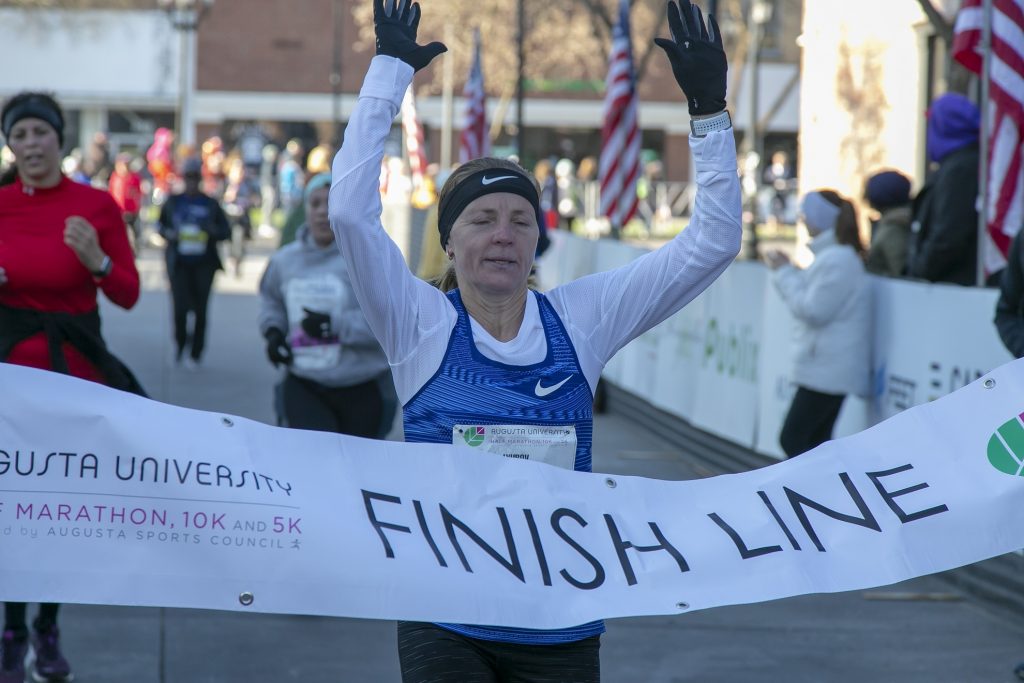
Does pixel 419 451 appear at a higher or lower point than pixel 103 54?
lower

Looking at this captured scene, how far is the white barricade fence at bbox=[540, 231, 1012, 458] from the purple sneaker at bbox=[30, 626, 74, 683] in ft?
13.5

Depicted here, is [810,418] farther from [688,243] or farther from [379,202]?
[379,202]

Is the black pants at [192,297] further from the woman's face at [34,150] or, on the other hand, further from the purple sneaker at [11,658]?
the purple sneaker at [11,658]

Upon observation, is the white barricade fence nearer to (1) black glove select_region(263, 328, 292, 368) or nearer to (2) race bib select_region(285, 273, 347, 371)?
(2) race bib select_region(285, 273, 347, 371)

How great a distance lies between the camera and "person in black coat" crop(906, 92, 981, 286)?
8.54 m

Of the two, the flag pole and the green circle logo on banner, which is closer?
the green circle logo on banner

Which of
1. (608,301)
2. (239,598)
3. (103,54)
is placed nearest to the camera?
(239,598)

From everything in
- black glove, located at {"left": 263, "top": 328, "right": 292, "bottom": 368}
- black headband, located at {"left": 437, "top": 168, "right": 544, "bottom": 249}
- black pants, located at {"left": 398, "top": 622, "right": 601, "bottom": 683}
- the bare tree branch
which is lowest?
black pants, located at {"left": 398, "top": 622, "right": 601, "bottom": 683}

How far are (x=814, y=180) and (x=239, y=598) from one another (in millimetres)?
13628

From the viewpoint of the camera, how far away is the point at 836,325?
8.51 metres

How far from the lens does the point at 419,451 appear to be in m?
3.53

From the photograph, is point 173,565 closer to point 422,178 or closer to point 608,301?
point 608,301

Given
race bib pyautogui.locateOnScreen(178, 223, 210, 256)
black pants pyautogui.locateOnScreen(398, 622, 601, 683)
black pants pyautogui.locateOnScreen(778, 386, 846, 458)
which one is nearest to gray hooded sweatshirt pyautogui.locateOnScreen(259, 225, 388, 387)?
black pants pyautogui.locateOnScreen(778, 386, 846, 458)

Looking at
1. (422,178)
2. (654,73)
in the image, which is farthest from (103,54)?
(422,178)
